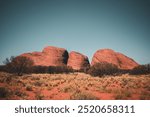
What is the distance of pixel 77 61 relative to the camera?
227ft

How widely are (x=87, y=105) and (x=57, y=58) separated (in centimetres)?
6105

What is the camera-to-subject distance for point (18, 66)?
96.5ft

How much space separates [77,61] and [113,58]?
12254mm

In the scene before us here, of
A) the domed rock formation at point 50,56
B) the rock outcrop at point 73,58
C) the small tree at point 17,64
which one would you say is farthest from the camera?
the domed rock formation at point 50,56

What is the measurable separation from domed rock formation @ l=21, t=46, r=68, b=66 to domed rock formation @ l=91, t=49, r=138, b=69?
10.3m

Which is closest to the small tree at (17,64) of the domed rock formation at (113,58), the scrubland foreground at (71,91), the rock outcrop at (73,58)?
the scrubland foreground at (71,91)

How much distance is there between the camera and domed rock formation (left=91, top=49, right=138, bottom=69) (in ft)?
204

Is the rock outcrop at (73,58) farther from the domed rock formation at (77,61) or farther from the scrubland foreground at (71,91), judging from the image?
the scrubland foreground at (71,91)

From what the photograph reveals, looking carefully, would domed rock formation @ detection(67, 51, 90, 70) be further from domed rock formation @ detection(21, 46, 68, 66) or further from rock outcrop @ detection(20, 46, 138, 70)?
domed rock formation @ detection(21, 46, 68, 66)

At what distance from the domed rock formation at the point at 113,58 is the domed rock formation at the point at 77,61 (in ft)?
13.2

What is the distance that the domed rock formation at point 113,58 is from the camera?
62175 mm

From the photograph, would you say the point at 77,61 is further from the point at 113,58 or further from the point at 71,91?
the point at 71,91

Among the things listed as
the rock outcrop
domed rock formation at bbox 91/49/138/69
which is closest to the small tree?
the rock outcrop

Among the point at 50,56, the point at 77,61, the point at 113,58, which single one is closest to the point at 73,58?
the point at 77,61
